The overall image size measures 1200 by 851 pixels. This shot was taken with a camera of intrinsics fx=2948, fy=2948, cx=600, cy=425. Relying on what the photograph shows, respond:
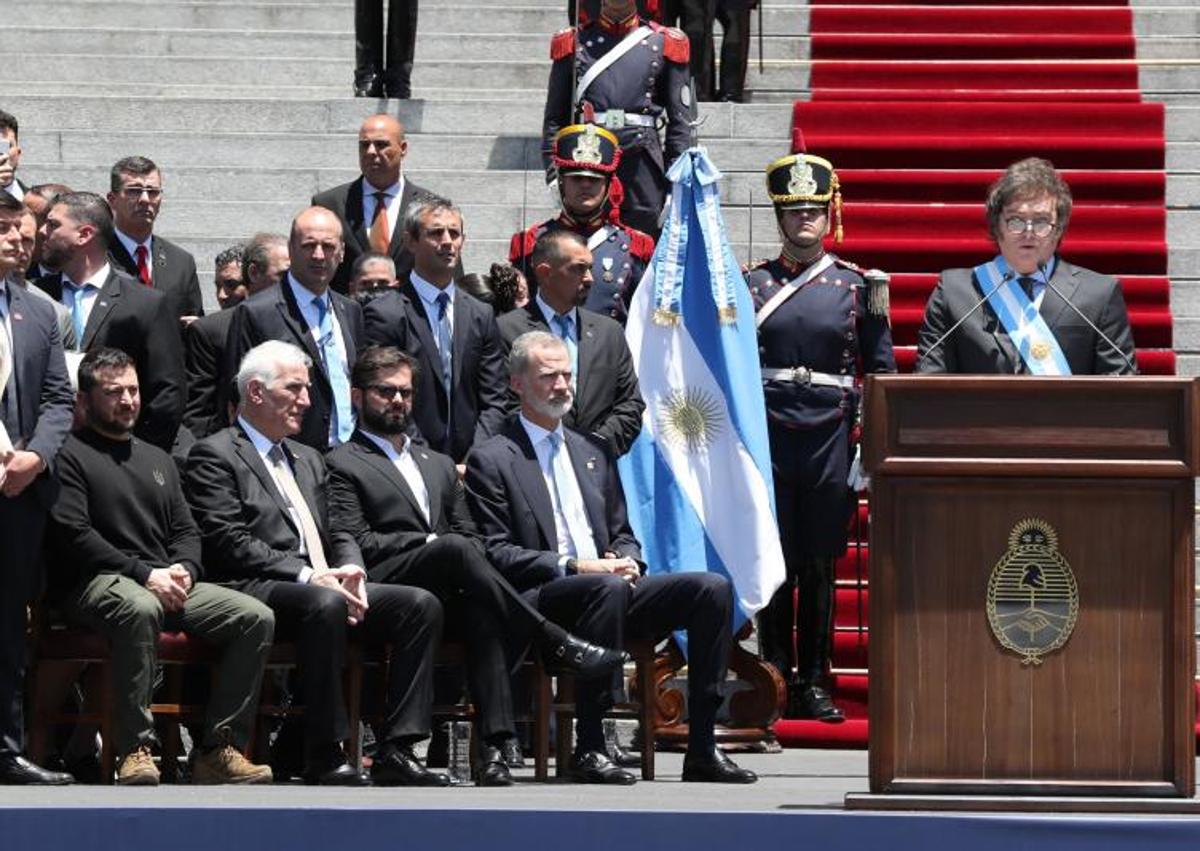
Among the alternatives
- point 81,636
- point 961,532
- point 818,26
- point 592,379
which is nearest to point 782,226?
point 592,379

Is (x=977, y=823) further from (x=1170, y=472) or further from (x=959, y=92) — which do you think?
(x=959, y=92)

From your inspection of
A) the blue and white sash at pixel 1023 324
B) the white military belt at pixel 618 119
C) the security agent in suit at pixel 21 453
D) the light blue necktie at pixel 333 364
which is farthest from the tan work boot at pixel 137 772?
the white military belt at pixel 618 119

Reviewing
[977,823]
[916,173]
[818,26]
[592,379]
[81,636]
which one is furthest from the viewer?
[818,26]

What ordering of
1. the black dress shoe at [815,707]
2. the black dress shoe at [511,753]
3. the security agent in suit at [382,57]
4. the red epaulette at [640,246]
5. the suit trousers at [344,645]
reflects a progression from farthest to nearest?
the security agent in suit at [382,57] < the red epaulette at [640,246] < the black dress shoe at [815,707] < the black dress shoe at [511,753] < the suit trousers at [344,645]

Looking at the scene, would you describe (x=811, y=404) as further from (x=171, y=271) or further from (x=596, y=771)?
(x=171, y=271)

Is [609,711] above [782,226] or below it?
below

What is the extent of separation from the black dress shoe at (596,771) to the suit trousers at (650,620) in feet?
0.13

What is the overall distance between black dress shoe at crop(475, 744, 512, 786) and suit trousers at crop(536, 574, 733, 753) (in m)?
0.34

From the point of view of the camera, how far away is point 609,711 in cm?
862

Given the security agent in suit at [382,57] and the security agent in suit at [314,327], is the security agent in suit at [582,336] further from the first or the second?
the security agent in suit at [382,57]

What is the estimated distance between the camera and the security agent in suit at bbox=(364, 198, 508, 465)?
371 inches

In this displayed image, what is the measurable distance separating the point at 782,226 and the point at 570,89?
71.5 inches

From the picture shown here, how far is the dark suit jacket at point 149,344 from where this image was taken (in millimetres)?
9039

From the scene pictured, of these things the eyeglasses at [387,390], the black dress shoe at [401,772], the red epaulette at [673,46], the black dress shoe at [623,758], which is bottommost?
the black dress shoe at [623,758]
